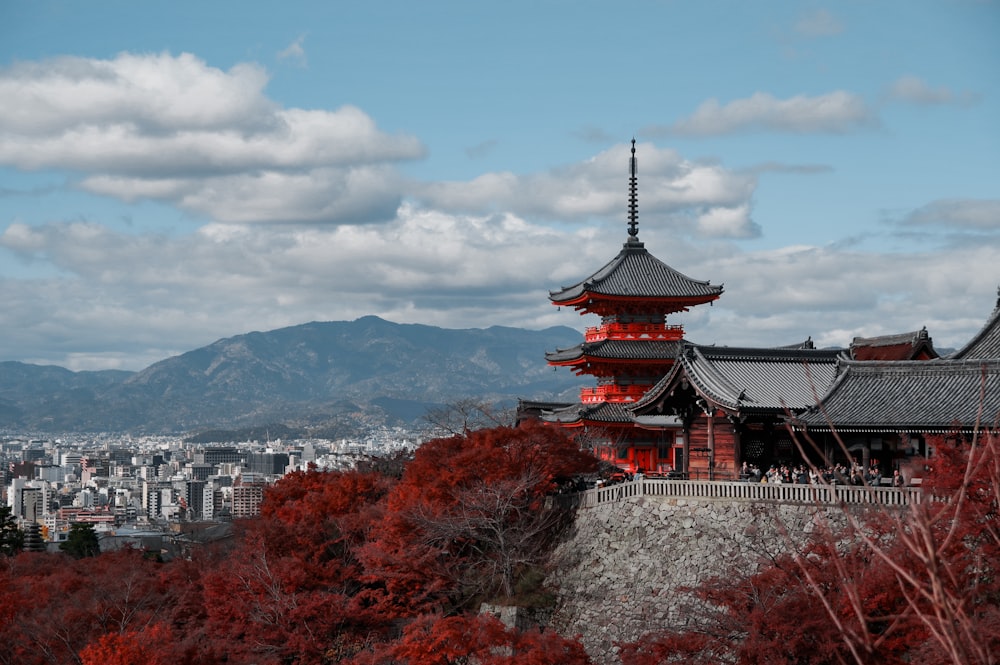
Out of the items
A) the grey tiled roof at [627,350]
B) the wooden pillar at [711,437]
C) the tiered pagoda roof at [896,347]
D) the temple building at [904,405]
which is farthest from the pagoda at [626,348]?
the temple building at [904,405]

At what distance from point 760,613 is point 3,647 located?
23.2m

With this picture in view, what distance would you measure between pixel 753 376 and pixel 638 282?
1123 centimetres

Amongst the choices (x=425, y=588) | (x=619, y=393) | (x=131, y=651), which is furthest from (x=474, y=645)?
(x=619, y=393)

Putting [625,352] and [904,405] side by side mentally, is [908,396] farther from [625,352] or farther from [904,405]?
[625,352]

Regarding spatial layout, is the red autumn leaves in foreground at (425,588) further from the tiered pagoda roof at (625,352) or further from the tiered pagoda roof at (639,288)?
the tiered pagoda roof at (639,288)

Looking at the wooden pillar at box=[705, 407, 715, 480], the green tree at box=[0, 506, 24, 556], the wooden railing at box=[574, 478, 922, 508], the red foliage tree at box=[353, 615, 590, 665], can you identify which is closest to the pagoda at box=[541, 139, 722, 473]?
the wooden pillar at box=[705, 407, 715, 480]

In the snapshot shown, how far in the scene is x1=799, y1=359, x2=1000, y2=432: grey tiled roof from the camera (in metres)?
27.5

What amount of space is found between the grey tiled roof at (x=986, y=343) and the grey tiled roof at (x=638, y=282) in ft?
42.6

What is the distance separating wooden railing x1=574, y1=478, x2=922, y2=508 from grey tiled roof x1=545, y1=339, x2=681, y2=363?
11.3 meters

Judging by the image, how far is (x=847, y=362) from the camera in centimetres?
3106

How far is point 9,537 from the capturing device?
194 feet

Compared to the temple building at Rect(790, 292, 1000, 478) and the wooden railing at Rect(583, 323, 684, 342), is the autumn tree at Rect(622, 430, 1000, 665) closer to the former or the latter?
the temple building at Rect(790, 292, 1000, 478)

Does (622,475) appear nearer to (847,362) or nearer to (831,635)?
(847,362)

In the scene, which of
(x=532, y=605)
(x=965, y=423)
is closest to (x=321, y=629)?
(x=532, y=605)
